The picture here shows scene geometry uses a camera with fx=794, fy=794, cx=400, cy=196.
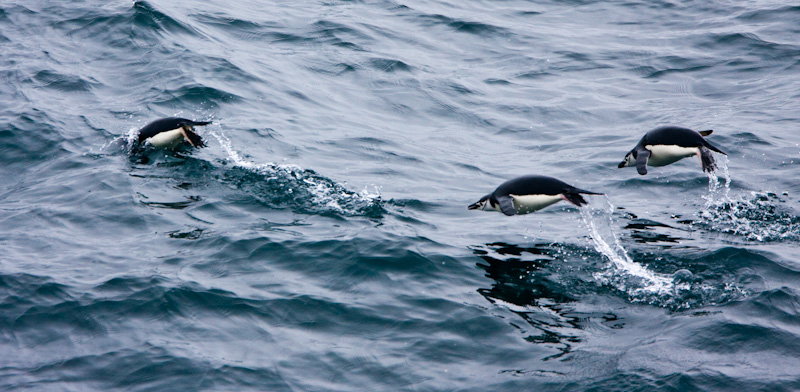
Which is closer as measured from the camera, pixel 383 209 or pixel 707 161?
pixel 707 161

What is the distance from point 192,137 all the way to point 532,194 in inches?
191

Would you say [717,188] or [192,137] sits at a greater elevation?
[717,188]

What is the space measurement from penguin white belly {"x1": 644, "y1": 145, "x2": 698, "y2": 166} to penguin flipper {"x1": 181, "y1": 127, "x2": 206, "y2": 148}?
6075 millimetres

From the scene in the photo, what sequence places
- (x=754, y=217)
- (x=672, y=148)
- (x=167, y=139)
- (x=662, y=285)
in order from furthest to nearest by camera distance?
(x=167, y=139) < (x=672, y=148) < (x=754, y=217) < (x=662, y=285)

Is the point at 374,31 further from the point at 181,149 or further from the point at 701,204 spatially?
the point at 701,204

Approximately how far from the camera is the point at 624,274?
26.9 feet

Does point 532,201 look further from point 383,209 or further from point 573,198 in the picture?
point 383,209

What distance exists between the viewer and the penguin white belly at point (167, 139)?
11.0 m

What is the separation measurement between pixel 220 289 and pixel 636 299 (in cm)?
404

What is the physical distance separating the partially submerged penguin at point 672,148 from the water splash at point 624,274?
106 centimetres

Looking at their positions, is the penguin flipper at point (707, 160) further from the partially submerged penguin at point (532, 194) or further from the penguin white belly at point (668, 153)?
the partially submerged penguin at point (532, 194)

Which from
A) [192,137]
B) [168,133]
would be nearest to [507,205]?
[192,137]

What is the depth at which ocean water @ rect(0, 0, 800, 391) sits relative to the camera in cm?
676

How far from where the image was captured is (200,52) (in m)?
16.0
